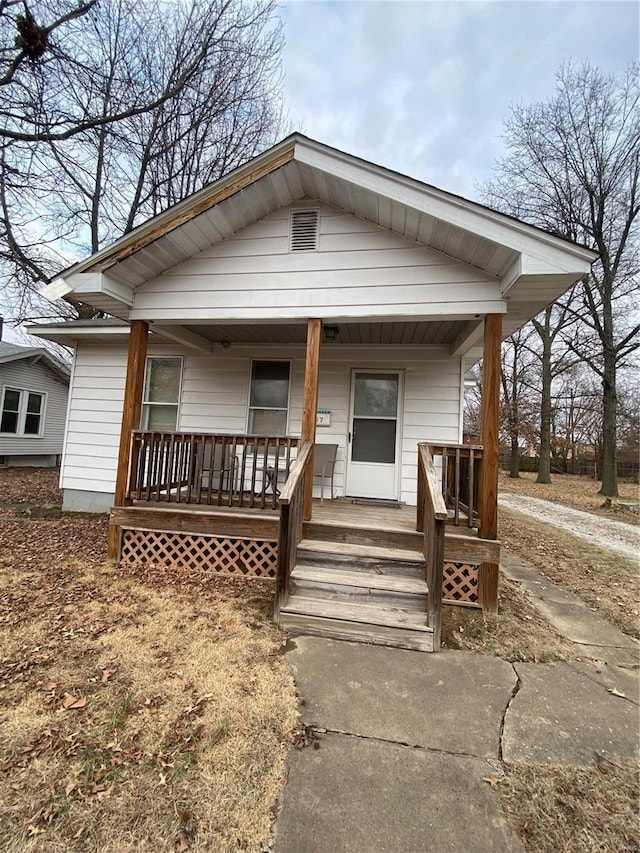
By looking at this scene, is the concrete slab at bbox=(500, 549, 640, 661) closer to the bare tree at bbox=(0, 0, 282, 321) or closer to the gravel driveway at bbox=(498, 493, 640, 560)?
the gravel driveway at bbox=(498, 493, 640, 560)

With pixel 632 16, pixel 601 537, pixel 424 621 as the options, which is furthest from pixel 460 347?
pixel 632 16

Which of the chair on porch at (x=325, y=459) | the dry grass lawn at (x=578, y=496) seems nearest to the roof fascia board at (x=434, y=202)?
the chair on porch at (x=325, y=459)

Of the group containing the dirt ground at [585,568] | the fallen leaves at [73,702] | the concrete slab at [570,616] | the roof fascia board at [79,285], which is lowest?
the fallen leaves at [73,702]

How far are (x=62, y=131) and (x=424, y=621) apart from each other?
1154cm

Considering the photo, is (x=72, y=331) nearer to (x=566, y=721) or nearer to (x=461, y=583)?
(x=461, y=583)

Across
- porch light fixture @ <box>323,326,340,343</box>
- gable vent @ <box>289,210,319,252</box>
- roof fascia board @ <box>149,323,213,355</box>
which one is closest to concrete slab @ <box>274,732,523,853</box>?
gable vent @ <box>289,210,319,252</box>

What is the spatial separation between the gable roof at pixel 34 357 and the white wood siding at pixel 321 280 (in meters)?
12.5

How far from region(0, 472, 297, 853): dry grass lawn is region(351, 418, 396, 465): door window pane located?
2.91m

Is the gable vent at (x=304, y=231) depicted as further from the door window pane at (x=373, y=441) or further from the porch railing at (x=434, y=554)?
the porch railing at (x=434, y=554)

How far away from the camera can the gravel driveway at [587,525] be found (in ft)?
23.3

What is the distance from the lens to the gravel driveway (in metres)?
7.11

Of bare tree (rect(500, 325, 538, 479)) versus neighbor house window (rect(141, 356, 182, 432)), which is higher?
bare tree (rect(500, 325, 538, 479))

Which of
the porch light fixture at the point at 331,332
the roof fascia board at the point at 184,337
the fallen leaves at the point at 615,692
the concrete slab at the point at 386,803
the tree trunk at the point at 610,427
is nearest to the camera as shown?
the concrete slab at the point at 386,803

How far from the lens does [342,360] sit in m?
6.48
